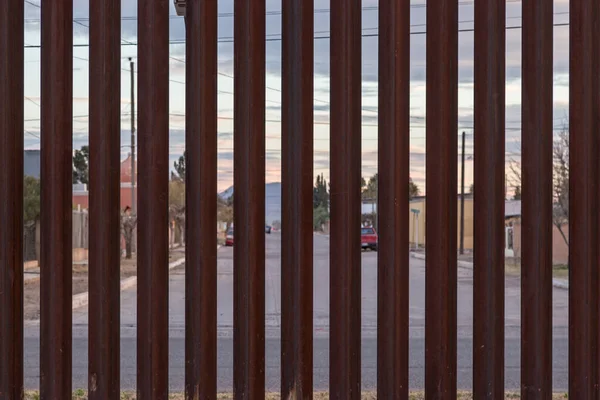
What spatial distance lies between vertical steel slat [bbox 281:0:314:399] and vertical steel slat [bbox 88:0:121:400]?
0.57 m

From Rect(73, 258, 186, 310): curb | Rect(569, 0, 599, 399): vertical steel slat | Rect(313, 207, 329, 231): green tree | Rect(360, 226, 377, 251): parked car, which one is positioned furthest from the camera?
Rect(313, 207, 329, 231): green tree

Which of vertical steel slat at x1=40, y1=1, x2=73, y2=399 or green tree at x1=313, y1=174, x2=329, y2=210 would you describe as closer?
vertical steel slat at x1=40, y1=1, x2=73, y2=399

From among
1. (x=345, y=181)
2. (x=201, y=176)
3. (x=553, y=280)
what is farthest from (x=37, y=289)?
(x=345, y=181)

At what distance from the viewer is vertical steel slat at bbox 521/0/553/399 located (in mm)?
2807

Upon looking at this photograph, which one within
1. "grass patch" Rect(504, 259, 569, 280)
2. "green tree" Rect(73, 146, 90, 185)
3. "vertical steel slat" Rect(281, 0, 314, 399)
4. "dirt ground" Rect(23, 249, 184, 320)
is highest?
"green tree" Rect(73, 146, 90, 185)

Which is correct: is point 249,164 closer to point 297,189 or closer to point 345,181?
point 297,189

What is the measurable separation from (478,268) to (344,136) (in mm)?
658

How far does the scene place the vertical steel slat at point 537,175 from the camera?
281cm

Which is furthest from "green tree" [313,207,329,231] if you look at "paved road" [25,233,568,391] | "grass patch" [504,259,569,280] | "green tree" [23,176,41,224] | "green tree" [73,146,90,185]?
"paved road" [25,233,568,391]

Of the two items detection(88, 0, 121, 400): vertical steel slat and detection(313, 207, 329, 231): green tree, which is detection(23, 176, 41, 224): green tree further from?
detection(313, 207, 329, 231): green tree

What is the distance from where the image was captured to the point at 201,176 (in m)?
2.74

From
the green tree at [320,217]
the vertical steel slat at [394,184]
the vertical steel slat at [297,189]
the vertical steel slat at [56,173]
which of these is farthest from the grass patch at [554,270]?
the green tree at [320,217]

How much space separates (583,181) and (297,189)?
101 centimetres

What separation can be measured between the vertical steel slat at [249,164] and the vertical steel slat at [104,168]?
0.41 metres
